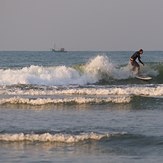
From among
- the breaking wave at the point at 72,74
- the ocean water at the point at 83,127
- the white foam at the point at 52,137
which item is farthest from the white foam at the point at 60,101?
the breaking wave at the point at 72,74

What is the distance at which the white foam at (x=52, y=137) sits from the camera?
13.4m

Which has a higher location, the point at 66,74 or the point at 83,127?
the point at 66,74

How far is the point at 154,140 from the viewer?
521 inches

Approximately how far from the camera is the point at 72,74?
120ft

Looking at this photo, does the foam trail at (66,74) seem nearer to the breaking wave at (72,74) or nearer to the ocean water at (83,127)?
the breaking wave at (72,74)

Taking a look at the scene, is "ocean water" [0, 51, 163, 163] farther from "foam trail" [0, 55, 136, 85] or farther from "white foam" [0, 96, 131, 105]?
"foam trail" [0, 55, 136, 85]

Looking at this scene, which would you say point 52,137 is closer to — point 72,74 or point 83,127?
point 83,127

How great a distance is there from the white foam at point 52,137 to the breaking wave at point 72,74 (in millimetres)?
19962

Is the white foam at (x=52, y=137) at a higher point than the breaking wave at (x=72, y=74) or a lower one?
lower

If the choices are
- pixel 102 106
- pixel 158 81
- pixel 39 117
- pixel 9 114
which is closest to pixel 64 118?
pixel 39 117

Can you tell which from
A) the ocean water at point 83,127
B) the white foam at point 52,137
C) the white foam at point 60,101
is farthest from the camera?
the white foam at point 60,101

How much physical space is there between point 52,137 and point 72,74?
23.0 metres

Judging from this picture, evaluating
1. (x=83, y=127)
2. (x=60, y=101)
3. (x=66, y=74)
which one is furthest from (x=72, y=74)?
(x=83, y=127)

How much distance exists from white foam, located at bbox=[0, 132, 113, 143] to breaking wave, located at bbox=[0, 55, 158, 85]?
1996cm
